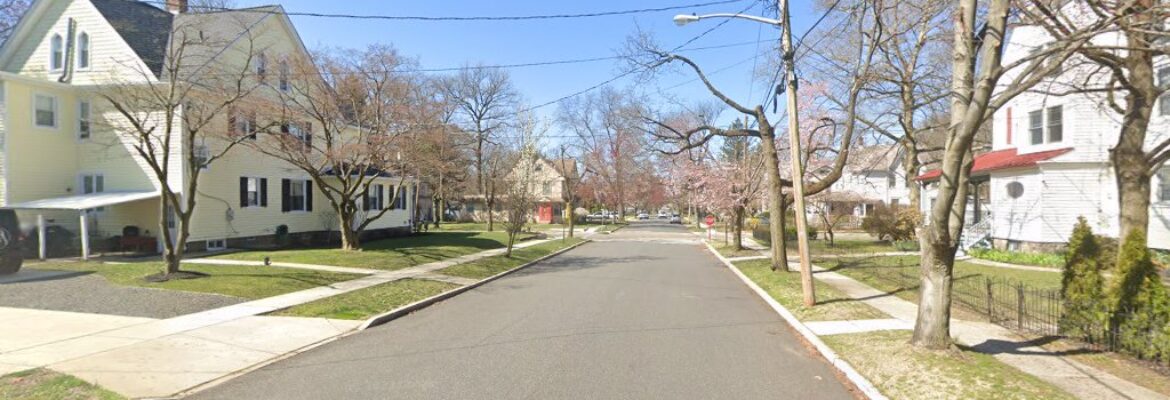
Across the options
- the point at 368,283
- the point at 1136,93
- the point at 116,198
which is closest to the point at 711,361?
the point at 368,283

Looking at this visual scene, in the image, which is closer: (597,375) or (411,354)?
(597,375)

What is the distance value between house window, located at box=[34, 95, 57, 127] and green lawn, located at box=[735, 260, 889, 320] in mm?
22865

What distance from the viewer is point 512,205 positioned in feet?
87.0

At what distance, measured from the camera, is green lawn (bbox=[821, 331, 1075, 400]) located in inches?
248

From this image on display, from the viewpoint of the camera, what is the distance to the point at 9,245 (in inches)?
599

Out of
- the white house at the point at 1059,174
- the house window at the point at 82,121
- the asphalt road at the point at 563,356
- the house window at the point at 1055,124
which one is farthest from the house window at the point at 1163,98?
the house window at the point at 82,121

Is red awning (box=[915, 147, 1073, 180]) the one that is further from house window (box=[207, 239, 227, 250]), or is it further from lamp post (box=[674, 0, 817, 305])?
house window (box=[207, 239, 227, 250])

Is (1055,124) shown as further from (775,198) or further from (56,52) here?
(56,52)

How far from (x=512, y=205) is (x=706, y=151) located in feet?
45.5

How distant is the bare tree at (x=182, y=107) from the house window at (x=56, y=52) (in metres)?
2.97

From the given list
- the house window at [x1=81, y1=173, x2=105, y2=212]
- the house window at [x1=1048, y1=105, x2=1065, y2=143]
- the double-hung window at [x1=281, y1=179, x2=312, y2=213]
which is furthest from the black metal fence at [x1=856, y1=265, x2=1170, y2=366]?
the house window at [x1=81, y1=173, x2=105, y2=212]

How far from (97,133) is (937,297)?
2524cm

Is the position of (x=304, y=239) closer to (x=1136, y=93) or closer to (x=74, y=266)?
(x=74, y=266)

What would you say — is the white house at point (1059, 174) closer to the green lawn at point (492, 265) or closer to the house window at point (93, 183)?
the green lawn at point (492, 265)
